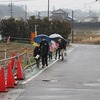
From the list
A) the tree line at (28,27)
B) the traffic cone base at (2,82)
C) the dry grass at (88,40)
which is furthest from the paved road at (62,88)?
the dry grass at (88,40)

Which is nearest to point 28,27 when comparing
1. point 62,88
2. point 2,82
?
point 62,88

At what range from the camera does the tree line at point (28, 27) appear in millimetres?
58219

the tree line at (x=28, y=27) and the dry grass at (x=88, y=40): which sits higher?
the tree line at (x=28, y=27)

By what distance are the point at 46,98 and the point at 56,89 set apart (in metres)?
1.92

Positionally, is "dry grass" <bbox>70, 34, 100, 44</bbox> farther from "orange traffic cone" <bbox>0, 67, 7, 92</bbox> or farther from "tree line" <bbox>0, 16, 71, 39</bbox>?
"orange traffic cone" <bbox>0, 67, 7, 92</bbox>

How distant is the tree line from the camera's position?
191 ft

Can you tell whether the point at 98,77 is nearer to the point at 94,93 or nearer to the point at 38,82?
the point at 38,82

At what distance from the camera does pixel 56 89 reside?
1285 cm

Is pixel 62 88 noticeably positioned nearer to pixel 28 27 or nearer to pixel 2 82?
pixel 2 82

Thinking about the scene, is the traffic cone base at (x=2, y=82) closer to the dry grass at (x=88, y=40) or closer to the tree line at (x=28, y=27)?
the tree line at (x=28, y=27)

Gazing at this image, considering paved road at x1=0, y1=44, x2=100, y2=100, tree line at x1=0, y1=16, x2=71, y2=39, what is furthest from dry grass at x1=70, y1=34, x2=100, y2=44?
paved road at x1=0, y1=44, x2=100, y2=100

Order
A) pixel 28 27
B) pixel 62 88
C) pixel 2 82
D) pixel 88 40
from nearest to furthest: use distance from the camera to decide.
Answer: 1. pixel 2 82
2. pixel 62 88
3. pixel 28 27
4. pixel 88 40

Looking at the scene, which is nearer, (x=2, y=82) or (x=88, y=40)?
(x=2, y=82)

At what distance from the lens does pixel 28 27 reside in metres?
58.2
